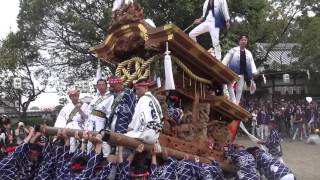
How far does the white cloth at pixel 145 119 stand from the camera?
6.23 m

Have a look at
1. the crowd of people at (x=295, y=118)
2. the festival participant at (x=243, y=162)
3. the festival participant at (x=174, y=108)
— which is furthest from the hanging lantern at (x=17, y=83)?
the festival participant at (x=243, y=162)

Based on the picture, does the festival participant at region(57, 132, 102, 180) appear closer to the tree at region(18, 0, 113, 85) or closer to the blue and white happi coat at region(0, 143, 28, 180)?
the blue and white happi coat at region(0, 143, 28, 180)

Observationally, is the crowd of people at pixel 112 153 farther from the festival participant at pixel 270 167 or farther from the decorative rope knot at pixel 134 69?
the decorative rope knot at pixel 134 69

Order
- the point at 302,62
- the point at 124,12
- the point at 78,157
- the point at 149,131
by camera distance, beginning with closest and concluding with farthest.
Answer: the point at 149,131
the point at 78,157
the point at 124,12
the point at 302,62

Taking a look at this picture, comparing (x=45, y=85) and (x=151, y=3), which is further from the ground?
(x=151, y=3)

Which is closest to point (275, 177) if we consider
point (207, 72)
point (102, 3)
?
point (207, 72)

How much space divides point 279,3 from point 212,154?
19898 mm

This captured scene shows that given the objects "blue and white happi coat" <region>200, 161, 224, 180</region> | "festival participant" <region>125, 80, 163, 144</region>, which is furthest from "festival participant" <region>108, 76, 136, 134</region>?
"blue and white happi coat" <region>200, 161, 224, 180</region>

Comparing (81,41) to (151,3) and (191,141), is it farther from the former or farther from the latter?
(191,141)

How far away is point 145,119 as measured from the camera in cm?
623

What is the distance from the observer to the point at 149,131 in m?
6.23

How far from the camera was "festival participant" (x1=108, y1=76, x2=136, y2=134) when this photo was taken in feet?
21.7

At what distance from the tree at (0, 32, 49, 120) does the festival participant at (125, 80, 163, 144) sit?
15.9 metres

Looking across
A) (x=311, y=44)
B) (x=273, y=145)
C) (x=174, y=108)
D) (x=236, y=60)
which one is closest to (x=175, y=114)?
(x=174, y=108)
